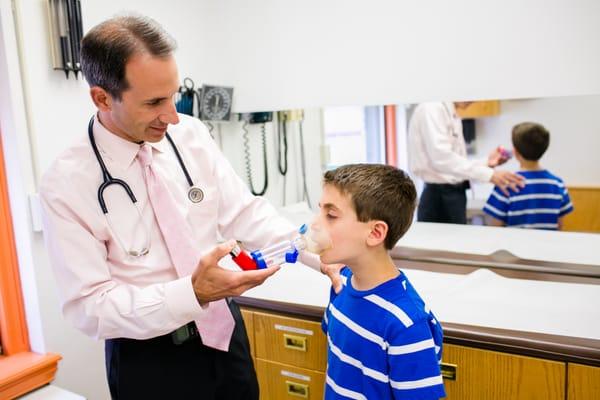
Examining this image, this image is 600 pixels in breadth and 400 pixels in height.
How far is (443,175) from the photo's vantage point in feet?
7.22

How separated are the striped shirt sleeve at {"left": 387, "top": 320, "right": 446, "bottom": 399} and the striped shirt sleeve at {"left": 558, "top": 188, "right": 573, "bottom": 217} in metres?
1.23

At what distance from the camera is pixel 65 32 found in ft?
5.55

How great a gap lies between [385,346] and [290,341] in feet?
2.25

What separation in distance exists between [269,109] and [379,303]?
1.51 metres

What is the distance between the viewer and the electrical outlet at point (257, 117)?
2469 millimetres

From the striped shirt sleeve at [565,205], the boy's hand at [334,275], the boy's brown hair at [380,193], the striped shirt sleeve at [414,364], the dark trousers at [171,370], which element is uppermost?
the boy's brown hair at [380,193]

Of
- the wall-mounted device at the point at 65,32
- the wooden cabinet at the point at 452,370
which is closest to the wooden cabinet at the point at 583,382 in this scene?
the wooden cabinet at the point at 452,370

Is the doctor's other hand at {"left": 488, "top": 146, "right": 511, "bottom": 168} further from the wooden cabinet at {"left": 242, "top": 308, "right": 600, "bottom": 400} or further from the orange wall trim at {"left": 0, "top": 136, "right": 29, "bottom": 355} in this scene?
the orange wall trim at {"left": 0, "top": 136, "right": 29, "bottom": 355}

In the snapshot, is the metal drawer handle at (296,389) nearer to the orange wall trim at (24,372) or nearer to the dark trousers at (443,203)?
the orange wall trim at (24,372)

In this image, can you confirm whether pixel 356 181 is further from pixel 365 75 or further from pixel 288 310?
pixel 365 75

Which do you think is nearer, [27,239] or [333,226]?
[333,226]

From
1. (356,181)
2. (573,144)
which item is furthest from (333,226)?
(573,144)

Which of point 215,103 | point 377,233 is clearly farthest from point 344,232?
point 215,103

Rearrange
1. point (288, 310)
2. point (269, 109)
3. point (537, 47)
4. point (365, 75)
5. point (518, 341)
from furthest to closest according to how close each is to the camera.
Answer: point (269, 109) → point (365, 75) → point (537, 47) → point (288, 310) → point (518, 341)
